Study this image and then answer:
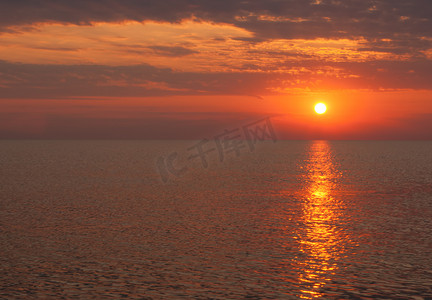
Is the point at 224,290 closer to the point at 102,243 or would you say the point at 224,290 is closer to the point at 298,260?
the point at 298,260

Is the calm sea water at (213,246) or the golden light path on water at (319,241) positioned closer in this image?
the calm sea water at (213,246)

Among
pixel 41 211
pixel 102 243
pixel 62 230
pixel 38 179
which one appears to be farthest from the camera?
pixel 38 179

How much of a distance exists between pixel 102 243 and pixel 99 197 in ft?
83.8

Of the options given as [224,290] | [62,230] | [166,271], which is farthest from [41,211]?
[224,290]

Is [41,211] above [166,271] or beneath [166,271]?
above

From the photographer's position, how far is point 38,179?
80.1 meters

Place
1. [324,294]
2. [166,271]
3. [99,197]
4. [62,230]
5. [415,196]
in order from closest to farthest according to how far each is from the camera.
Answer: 1. [324,294]
2. [166,271]
3. [62,230]
4. [99,197]
5. [415,196]

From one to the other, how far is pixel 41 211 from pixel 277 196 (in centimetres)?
2690

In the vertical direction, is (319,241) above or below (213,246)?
above

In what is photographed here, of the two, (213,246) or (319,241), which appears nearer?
(213,246)

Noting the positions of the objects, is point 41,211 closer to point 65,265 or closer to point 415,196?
point 65,265

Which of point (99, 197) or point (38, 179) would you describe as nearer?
point (99, 197)

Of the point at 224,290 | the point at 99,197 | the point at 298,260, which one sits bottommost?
the point at 224,290

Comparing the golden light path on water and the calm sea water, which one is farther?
the golden light path on water
